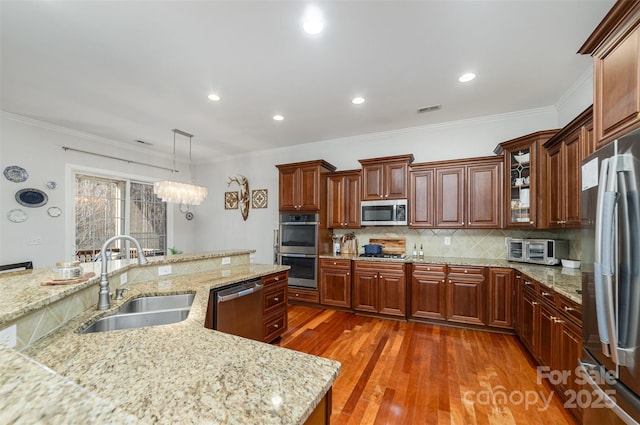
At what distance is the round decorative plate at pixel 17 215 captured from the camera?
354cm

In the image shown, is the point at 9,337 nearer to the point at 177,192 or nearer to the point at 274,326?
the point at 274,326

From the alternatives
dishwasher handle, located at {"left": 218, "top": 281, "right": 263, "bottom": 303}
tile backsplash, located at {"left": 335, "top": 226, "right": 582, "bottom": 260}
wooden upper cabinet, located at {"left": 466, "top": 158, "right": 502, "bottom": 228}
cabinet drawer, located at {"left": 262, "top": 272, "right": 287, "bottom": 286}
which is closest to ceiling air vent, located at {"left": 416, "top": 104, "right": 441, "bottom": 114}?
wooden upper cabinet, located at {"left": 466, "top": 158, "right": 502, "bottom": 228}

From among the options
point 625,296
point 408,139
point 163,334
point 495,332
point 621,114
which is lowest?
point 495,332

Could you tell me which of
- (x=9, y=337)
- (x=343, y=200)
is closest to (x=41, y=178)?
(x=9, y=337)

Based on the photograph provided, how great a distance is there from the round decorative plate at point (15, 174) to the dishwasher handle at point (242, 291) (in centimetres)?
379

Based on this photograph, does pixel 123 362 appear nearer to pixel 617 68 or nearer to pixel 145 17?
pixel 145 17

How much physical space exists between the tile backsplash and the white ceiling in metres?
1.64

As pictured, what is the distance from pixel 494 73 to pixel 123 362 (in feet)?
11.7

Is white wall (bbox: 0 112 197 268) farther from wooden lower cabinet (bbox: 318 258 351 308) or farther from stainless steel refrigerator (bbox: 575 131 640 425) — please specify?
stainless steel refrigerator (bbox: 575 131 640 425)

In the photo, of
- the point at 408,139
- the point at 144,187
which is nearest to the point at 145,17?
the point at 408,139

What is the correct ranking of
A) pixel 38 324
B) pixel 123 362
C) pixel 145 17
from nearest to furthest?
pixel 123 362 < pixel 38 324 < pixel 145 17

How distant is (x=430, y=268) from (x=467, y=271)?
0.43 m

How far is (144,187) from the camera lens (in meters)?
5.34

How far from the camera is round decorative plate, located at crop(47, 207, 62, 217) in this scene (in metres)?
3.91
